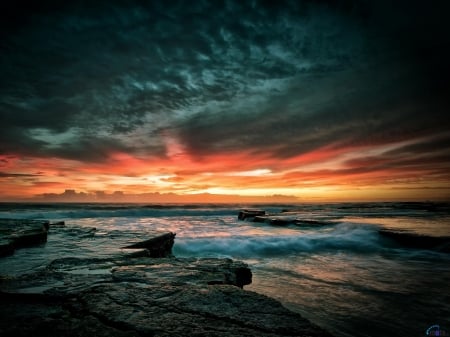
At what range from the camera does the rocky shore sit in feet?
7.08

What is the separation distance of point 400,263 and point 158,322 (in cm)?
926

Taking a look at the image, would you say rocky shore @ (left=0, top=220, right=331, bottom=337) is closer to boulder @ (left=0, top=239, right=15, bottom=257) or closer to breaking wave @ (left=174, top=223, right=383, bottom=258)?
boulder @ (left=0, top=239, right=15, bottom=257)

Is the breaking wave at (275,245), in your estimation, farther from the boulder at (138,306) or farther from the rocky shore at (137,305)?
the boulder at (138,306)

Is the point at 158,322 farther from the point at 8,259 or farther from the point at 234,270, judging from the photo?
the point at 8,259

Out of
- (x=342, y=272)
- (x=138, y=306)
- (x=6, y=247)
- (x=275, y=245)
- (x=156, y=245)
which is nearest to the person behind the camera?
(x=138, y=306)

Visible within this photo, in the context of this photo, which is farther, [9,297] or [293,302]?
[293,302]

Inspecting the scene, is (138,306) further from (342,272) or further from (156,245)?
(342,272)

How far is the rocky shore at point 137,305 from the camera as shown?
2158mm

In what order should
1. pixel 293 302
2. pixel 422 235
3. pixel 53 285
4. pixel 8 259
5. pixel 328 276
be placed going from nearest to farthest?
pixel 53 285 → pixel 8 259 → pixel 293 302 → pixel 328 276 → pixel 422 235

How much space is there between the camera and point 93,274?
3.66 metres

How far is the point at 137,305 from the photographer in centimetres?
260

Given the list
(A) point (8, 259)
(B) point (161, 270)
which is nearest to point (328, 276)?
(B) point (161, 270)

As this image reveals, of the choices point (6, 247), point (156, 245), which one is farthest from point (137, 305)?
point (156, 245)

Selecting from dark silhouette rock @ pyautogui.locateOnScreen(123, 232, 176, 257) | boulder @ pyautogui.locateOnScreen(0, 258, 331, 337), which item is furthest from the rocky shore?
dark silhouette rock @ pyautogui.locateOnScreen(123, 232, 176, 257)
